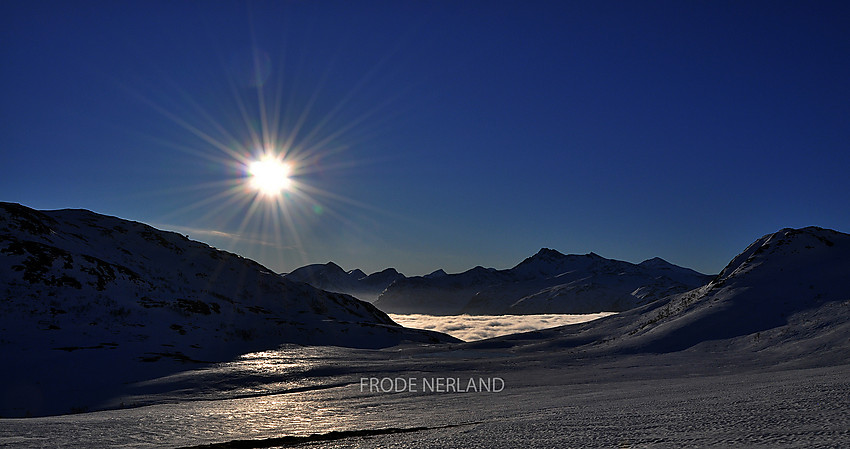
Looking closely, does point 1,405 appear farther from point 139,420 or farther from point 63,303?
point 63,303

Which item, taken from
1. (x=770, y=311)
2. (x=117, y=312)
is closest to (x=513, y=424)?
(x=770, y=311)

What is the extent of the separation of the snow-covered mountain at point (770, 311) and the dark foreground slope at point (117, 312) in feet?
59.8

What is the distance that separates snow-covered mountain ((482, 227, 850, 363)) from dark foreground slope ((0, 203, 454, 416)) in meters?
18.2

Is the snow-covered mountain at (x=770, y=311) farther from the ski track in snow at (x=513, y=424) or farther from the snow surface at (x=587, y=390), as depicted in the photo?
the ski track in snow at (x=513, y=424)

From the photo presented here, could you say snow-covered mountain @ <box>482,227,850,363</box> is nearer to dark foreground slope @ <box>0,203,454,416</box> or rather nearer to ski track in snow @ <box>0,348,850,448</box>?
ski track in snow @ <box>0,348,850,448</box>

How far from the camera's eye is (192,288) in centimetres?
4616

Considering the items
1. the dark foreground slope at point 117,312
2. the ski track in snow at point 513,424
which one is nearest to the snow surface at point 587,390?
the ski track in snow at point 513,424

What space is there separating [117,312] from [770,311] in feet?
117

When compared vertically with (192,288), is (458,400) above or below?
below

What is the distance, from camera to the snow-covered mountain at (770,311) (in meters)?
18.4

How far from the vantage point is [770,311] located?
22516 mm

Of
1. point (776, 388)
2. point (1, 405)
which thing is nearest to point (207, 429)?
point (776, 388)

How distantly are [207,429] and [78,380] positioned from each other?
14858mm

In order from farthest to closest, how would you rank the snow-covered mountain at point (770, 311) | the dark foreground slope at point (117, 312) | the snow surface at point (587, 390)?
the dark foreground slope at point (117, 312)
the snow-covered mountain at point (770, 311)
the snow surface at point (587, 390)
